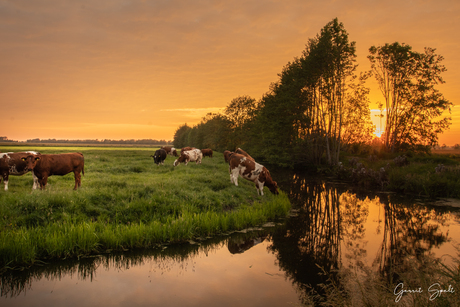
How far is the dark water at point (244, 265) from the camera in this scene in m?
5.10

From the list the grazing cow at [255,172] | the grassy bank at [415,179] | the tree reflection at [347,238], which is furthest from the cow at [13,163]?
the grassy bank at [415,179]

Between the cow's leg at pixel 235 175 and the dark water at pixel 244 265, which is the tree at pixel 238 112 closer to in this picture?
the cow's leg at pixel 235 175

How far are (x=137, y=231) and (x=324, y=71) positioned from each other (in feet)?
88.0

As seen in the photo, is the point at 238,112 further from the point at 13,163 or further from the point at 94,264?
the point at 94,264

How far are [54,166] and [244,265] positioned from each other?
33.1 feet

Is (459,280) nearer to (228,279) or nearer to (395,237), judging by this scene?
(228,279)

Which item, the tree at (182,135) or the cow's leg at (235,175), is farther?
the tree at (182,135)

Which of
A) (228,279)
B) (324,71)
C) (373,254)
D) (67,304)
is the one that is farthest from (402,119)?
(67,304)

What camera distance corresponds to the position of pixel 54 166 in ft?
38.2

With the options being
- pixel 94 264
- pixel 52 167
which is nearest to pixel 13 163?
pixel 52 167

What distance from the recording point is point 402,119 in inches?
1258

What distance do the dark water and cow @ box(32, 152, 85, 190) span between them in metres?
6.65

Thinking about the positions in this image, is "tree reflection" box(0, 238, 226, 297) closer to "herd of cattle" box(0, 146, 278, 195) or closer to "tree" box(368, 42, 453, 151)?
"herd of cattle" box(0, 146, 278, 195)

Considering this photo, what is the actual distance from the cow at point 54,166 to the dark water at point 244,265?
21.8 feet
